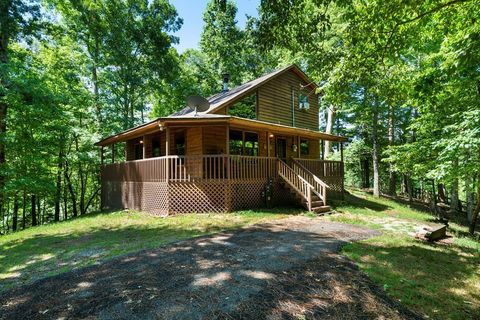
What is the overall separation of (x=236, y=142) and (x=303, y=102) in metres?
6.60

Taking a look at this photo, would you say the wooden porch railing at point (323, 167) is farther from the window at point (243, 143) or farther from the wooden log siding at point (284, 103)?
the wooden log siding at point (284, 103)

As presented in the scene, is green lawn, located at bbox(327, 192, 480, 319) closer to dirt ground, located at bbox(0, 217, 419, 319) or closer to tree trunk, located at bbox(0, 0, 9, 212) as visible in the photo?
dirt ground, located at bbox(0, 217, 419, 319)

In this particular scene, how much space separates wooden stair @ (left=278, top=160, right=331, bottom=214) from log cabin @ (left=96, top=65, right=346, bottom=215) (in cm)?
4

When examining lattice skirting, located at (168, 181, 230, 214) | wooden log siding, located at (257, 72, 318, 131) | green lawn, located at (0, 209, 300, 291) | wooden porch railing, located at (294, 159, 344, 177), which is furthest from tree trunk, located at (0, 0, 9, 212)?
wooden porch railing, located at (294, 159, 344, 177)

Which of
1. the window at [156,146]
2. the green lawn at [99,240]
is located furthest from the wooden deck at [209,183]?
the window at [156,146]

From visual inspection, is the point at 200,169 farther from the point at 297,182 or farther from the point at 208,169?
the point at 297,182

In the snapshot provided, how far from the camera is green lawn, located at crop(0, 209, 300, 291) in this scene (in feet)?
16.7

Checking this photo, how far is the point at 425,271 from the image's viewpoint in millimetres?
4469

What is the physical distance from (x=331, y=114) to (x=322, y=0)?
685 inches

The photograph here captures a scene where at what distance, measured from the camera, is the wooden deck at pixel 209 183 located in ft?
33.7

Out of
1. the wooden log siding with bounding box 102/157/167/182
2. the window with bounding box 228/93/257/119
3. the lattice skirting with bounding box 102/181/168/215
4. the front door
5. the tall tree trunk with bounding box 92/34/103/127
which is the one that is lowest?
the lattice skirting with bounding box 102/181/168/215

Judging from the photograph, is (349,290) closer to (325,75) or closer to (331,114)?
(325,75)

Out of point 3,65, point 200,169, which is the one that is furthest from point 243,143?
point 3,65

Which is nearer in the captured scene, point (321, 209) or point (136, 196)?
point (321, 209)
